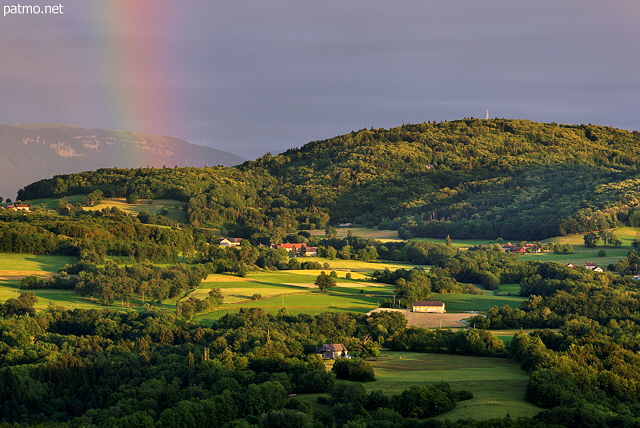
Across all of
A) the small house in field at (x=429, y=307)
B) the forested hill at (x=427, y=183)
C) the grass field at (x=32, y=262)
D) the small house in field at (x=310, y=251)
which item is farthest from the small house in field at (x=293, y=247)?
the small house in field at (x=429, y=307)

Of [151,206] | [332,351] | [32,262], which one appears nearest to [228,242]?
[151,206]

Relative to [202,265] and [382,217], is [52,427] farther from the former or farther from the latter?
[382,217]

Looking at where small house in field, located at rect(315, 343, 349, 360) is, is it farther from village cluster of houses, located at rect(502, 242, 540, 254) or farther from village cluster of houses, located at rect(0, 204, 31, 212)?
village cluster of houses, located at rect(0, 204, 31, 212)

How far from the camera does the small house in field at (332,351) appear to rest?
42062 millimetres

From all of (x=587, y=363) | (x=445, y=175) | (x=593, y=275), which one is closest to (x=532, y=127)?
(x=445, y=175)

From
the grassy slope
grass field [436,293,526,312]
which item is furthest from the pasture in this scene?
the grassy slope

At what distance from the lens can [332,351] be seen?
4250 cm

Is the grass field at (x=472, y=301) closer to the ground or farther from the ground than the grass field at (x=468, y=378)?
farther from the ground

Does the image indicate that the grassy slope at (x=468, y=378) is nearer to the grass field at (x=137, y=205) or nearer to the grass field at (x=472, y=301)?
the grass field at (x=472, y=301)

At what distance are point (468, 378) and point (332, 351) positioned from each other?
9.26 metres

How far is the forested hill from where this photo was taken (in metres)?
118

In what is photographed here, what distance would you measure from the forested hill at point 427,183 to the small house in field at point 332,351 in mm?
68447

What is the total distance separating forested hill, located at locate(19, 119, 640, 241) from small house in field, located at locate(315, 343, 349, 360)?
68447mm

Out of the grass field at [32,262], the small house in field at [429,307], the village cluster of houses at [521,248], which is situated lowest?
the small house in field at [429,307]
